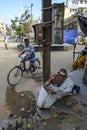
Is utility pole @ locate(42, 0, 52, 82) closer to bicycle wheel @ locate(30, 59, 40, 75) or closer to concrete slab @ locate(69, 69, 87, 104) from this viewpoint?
concrete slab @ locate(69, 69, 87, 104)

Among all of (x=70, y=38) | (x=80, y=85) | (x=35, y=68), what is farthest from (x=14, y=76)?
(x=70, y=38)

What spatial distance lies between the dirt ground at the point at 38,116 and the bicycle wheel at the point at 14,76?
106cm

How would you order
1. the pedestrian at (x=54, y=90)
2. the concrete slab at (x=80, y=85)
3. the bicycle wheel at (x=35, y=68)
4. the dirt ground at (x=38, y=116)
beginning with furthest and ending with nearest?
the bicycle wheel at (x=35, y=68), the concrete slab at (x=80, y=85), the pedestrian at (x=54, y=90), the dirt ground at (x=38, y=116)

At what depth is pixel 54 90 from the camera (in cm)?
545

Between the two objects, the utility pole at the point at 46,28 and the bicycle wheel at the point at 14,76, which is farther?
the bicycle wheel at the point at 14,76

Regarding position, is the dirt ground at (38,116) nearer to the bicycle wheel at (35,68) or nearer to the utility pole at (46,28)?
the utility pole at (46,28)

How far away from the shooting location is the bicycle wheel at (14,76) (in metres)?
8.05

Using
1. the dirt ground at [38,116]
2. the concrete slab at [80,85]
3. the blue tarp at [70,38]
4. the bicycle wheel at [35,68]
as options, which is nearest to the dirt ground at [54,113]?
the dirt ground at [38,116]

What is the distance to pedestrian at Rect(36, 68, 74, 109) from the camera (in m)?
5.43

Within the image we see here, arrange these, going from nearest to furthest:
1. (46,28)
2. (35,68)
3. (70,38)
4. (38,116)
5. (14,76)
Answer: (38,116) → (46,28) → (14,76) → (35,68) → (70,38)

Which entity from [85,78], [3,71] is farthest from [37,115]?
[3,71]

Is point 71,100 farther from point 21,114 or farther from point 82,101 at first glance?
point 21,114

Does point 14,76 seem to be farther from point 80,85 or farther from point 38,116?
point 38,116

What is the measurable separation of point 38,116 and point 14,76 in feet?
10.1
